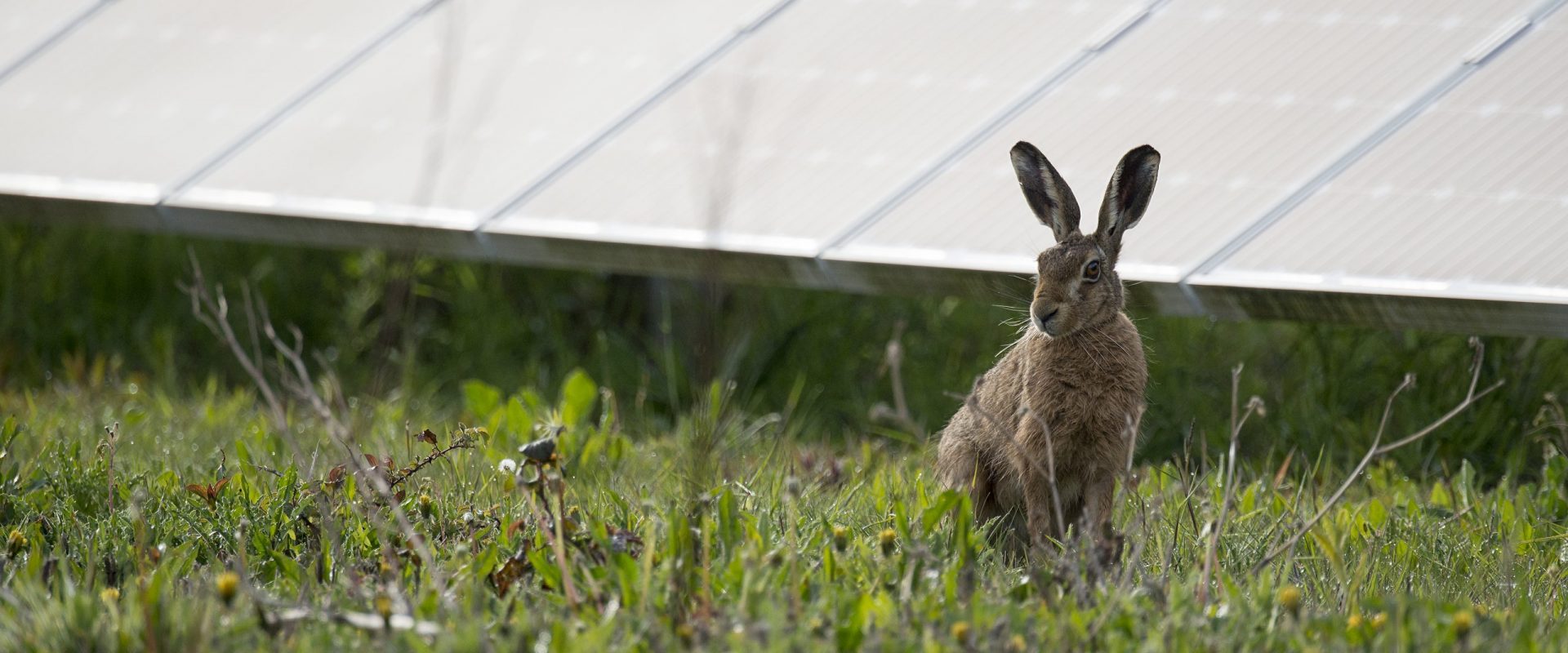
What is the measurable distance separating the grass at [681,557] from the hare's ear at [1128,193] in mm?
525

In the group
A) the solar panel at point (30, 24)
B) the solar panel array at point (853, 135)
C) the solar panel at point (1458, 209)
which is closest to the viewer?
the solar panel at point (1458, 209)

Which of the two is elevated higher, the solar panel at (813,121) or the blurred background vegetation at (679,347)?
the solar panel at (813,121)

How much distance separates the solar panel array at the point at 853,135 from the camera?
3.87 m

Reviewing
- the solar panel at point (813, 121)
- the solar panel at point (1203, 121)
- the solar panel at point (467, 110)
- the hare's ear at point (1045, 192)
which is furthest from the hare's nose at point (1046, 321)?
the solar panel at point (467, 110)

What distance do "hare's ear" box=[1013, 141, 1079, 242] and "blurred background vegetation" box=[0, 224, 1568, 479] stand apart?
3.12ft

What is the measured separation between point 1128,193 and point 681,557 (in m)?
1.16

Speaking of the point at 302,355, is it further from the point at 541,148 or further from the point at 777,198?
the point at 777,198

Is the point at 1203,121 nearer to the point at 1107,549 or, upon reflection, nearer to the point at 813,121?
the point at 813,121

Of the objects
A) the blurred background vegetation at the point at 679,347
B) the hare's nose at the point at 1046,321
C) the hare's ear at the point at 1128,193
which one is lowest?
the blurred background vegetation at the point at 679,347

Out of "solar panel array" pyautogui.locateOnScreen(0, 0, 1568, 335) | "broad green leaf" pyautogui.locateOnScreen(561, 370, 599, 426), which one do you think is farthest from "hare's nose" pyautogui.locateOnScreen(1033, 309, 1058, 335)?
"broad green leaf" pyautogui.locateOnScreen(561, 370, 599, 426)

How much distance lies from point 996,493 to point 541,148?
7.72 ft

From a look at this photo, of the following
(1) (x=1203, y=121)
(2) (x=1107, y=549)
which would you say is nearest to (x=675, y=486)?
(2) (x=1107, y=549)

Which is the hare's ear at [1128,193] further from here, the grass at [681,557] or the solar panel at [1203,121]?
the solar panel at [1203,121]

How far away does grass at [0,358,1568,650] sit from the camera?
233 centimetres
